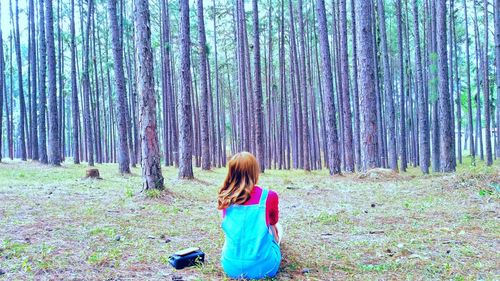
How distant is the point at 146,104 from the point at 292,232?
4.43m

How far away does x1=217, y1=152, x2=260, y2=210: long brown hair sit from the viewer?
3852 mm

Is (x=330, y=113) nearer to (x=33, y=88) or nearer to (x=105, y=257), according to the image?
(x=105, y=257)

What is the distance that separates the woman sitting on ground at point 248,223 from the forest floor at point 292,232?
0.85 feet

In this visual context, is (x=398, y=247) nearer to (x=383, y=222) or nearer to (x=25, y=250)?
(x=383, y=222)

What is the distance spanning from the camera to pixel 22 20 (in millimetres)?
27562

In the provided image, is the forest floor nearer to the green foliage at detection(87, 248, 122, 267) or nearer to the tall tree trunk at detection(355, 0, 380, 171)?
the green foliage at detection(87, 248, 122, 267)

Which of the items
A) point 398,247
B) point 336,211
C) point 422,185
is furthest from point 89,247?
point 422,185

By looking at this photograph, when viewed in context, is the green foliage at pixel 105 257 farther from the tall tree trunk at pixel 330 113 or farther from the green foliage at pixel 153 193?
the tall tree trunk at pixel 330 113

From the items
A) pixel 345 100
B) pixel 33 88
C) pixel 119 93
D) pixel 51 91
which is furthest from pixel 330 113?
pixel 33 88

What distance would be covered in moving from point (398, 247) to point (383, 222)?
1.58 metres

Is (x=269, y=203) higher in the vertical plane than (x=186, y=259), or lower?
higher

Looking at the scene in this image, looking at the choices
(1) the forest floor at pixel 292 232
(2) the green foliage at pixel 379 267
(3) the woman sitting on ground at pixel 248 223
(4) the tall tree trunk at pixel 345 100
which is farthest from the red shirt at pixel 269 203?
(4) the tall tree trunk at pixel 345 100

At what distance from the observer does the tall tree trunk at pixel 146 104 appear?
847 cm

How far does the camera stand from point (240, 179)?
154 inches
